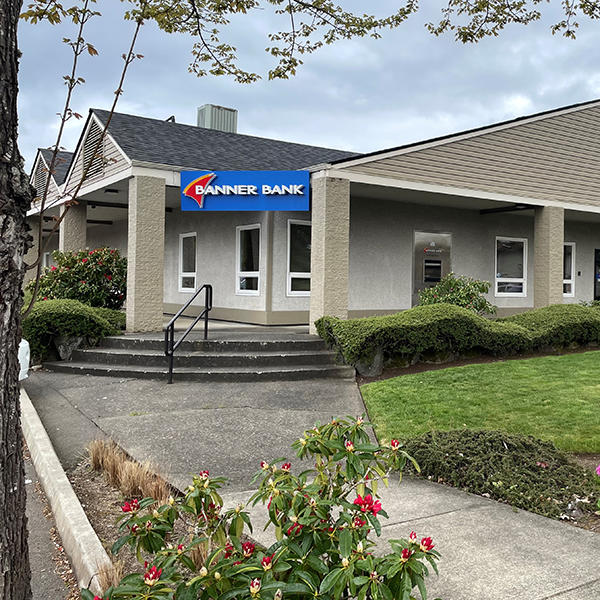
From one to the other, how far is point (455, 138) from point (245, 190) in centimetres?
497

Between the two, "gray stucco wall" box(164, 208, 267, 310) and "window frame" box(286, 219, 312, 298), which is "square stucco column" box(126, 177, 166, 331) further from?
"window frame" box(286, 219, 312, 298)

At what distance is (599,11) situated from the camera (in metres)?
6.74

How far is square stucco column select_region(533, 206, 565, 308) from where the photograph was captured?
1450cm

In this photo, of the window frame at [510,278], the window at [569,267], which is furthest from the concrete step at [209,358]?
the window at [569,267]

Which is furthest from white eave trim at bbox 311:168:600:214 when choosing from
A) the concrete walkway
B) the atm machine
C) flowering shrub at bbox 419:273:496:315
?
the concrete walkway

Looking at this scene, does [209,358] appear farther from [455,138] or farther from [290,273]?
[455,138]

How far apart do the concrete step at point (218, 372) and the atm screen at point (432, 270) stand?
6.61 metres

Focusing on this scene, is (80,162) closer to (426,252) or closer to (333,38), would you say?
(426,252)

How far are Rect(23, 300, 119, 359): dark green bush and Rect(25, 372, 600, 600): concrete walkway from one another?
2.79 ft

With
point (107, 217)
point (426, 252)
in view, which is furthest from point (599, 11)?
point (107, 217)

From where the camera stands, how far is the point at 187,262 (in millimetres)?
16672

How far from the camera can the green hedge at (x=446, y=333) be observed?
9820mm

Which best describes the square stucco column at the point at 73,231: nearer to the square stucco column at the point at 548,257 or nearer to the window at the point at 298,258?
the window at the point at 298,258

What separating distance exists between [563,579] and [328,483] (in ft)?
4.86
